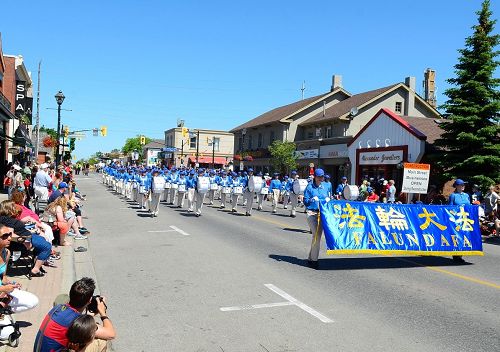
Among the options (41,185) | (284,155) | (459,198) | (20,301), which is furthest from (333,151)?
(20,301)

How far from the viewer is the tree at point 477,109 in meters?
25.0

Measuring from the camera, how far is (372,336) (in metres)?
5.83

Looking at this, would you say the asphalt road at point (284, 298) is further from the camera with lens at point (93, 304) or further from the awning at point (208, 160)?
the awning at point (208, 160)

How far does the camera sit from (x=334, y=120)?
40562 mm

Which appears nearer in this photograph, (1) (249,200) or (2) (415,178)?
(2) (415,178)

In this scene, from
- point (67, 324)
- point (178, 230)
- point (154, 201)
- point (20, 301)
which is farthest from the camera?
point (154, 201)

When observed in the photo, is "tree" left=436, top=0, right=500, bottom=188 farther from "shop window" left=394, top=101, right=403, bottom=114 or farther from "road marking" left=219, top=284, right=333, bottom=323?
"road marking" left=219, top=284, right=333, bottom=323

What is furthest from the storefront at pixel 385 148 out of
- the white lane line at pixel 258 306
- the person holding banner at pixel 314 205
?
the white lane line at pixel 258 306

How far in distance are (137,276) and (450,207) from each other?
6904mm

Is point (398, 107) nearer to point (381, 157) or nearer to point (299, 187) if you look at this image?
point (381, 157)

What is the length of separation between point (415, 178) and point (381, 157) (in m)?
12.4

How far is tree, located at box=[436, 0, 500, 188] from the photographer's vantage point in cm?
2503

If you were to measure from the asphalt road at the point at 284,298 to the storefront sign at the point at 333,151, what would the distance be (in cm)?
2527

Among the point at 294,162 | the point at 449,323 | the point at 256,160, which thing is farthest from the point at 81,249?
the point at 256,160
